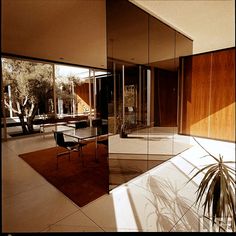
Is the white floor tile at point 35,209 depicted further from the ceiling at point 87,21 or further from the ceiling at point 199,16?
the ceiling at point 199,16

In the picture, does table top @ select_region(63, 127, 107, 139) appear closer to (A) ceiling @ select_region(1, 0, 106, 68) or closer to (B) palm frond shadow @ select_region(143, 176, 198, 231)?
(B) palm frond shadow @ select_region(143, 176, 198, 231)

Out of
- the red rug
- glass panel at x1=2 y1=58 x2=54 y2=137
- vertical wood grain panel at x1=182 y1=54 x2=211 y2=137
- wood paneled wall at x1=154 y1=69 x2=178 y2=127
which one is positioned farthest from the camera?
glass panel at x1=2 y1=58 x2=54 y2=137

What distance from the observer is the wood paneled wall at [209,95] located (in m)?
4.17

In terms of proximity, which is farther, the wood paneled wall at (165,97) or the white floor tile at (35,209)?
the wood paneled wall at (165,97)

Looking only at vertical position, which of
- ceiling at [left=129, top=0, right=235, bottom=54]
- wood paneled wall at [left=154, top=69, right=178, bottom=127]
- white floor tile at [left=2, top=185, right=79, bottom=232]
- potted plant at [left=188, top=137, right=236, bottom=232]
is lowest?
white floor tile at [left=2, top=185, right=79, bottom=232]

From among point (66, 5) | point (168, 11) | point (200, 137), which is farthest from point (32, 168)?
point (200, 137)

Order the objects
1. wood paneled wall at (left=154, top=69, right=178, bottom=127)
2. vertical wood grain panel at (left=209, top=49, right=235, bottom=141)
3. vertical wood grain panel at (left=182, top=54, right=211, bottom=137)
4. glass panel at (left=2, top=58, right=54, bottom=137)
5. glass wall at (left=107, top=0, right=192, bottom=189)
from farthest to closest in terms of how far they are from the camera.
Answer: glass panel at (left=2, top=58, right=54, bottom=137), vertical wood grain panel at (left=182, top=54, right=211, bottom=137), vertical wood grain panel at (left=209, top=49, right=235, bottom=141), wood paneled wall at (left=154, top=69, right=178, bottom=127), glass wall at (left=107, top=0, right=192, bottom=189)

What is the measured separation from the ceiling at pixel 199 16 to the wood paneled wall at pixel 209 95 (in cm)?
91

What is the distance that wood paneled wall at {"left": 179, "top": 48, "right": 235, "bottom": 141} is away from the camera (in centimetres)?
417

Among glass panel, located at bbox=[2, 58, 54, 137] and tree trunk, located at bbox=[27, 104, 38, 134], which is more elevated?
glass panel, located at bbox=[2, 58, 54, 137]

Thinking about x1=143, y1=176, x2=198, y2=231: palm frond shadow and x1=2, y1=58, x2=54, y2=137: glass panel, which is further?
x1=2, y1=58, x2=54, y2=137: glass panel

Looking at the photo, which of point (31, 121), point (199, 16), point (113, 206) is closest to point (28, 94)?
point (31, 121)

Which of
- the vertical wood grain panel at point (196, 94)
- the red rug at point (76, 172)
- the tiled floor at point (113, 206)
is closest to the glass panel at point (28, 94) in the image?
the red rug at point (76, 172)

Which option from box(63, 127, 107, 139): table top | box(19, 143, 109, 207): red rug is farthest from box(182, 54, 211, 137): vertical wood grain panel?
box(63, 127, 107, 139): table top
